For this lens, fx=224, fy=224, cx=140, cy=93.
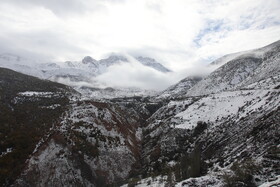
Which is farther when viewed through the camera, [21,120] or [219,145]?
[21,120]

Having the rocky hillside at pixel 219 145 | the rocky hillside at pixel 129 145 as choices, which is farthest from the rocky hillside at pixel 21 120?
the rocky hillside at pixel 219 145

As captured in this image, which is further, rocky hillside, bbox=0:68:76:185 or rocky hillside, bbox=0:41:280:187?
rocky hillside, bbox=0:68:76:185

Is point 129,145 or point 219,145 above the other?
point 219,145

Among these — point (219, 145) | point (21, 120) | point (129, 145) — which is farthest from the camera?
point (129, 145)

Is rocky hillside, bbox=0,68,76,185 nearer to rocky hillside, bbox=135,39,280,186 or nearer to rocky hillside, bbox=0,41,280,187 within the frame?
rocky hillside, bbox=0,41,280,187

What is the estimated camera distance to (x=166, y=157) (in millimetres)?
68938

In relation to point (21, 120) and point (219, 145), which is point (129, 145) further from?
point (21, 120)

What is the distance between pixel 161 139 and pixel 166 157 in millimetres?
13201

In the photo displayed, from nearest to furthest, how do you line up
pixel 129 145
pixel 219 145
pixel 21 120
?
pixel 219 145, pixel 21 120, pixel 129 145

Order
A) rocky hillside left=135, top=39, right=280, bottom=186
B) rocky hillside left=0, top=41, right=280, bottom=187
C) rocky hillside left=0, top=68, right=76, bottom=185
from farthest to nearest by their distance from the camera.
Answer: rocky hillside left=0, top=68, right=76, bottom=185, rocky hillside left=0, top=41, right=280, bottom=187, rocky hillside left=135, top=39, right=280, bottom=186

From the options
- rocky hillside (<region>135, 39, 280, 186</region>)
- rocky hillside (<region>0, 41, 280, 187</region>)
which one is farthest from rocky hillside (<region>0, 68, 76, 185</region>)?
rocky hillside (<region>135, 39, 280, 186</region>)

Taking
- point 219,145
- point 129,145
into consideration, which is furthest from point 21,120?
point 219,145

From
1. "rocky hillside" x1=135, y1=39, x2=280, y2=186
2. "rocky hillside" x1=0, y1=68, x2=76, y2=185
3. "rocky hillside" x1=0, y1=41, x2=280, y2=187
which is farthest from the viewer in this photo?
"rocky hillside" x1=0, y1=68, x2=76, y2=185

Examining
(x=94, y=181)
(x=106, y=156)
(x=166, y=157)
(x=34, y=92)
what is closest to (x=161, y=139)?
(x=166, y=157)
